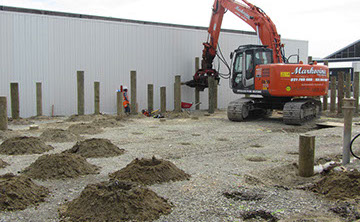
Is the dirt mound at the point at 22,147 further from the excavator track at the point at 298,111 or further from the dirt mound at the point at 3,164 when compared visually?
the excavator track at the point at 298,111

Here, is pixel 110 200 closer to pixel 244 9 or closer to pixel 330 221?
pixel 330 221

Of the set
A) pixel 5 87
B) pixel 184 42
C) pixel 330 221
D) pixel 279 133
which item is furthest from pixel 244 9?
Answer: pixel 330 221

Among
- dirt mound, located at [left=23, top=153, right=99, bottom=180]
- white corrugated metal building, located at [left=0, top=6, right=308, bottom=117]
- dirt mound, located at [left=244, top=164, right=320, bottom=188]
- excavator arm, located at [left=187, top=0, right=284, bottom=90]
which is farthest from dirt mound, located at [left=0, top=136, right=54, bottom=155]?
excavator arm, located at [left=187, top=0, right=284, bottom=90]

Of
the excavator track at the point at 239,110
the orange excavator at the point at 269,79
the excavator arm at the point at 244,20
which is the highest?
the excavator arm at the point at 244,20

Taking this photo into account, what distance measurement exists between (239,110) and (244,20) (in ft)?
14.7

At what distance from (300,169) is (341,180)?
1.00m

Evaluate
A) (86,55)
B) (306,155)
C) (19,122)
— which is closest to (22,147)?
(306,155)

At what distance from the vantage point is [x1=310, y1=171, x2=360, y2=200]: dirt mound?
16.7ft

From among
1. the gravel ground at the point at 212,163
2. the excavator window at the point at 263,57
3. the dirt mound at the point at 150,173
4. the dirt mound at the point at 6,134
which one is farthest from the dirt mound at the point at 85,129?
the excavator window at the point at 263,57

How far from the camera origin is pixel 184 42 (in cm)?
2108

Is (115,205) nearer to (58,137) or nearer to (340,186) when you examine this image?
(340,186)

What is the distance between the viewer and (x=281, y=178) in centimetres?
629

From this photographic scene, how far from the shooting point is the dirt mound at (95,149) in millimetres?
8008

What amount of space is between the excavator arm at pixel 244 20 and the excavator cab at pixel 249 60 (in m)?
0.61
